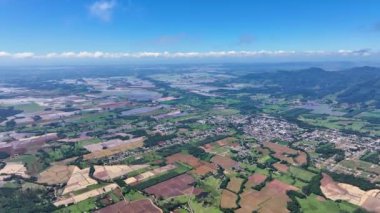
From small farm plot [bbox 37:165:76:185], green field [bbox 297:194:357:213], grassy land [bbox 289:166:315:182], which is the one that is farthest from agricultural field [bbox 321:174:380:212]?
small farm plot [bbox 37:165:76:185]

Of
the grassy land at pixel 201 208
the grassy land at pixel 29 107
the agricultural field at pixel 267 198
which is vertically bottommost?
the grassy land at pixel 29 107

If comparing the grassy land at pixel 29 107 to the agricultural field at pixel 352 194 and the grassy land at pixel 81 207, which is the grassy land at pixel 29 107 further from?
the agricultural field at pixel 352 194

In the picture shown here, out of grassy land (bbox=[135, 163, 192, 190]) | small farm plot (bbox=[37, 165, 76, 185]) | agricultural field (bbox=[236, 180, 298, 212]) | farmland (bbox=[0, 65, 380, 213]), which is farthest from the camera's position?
small farm plot (bbox=[37, 165, 76, 185])

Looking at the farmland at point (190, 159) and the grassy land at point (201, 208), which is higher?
the grassy land at point (201, 208)

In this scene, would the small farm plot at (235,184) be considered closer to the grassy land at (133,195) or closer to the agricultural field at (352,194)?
the agricultural field at (352,194)

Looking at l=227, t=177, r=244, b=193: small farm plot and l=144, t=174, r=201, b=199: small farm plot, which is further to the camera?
l=227, t=177, r=244, b=193: small farm plot

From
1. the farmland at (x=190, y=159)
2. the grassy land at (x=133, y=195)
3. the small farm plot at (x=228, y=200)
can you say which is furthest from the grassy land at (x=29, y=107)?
the small farm plot at (x=228, y=200)

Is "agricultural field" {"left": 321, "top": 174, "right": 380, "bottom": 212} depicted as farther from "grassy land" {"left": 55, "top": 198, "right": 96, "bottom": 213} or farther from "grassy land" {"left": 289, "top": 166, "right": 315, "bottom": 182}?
"grassy land" {"left": 55, "top": 198, "right": 96, "bottom": 213}

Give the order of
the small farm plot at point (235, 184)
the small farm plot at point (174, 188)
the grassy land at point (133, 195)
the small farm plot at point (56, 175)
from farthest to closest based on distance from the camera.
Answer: the small farm plot at point (56, 175) → the small farm plot at point (235, 184) → the small farm plot at point (174, 188) → the grassy land at point (133, 195)

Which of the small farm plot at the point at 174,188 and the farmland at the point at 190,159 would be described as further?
the small farm plot at the point at 174,188

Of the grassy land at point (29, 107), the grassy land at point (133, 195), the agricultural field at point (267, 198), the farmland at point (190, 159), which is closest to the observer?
the agricultural field at point (267, 198)

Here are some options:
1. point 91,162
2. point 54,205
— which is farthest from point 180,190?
point 91,162

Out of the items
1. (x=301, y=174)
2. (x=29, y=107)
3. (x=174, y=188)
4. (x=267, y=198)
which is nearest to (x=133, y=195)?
(x=174, y=188)
